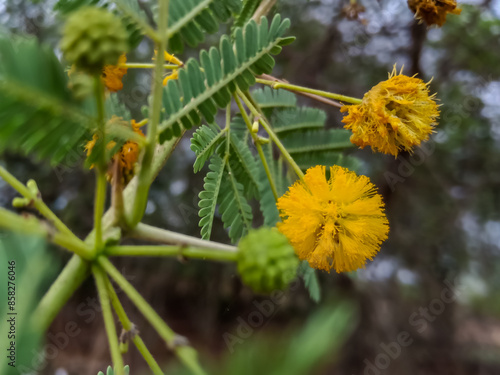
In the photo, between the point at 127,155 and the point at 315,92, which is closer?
the point at 127,155

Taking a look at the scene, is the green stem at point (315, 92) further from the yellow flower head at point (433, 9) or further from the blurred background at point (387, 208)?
the blurred background at point (387, 208)

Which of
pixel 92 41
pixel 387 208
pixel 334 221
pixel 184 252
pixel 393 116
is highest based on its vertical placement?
pixel 92 41

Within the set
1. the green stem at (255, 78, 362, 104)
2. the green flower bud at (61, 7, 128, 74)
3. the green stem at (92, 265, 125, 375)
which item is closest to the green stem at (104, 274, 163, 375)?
the green stem at (92, 265, 125, 375)

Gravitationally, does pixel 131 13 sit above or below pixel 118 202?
above

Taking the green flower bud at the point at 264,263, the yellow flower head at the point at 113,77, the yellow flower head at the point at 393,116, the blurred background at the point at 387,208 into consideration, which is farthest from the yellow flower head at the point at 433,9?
the blurred background at the point at 387,208

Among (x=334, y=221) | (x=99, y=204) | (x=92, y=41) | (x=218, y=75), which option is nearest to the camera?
(x=92, y=41)

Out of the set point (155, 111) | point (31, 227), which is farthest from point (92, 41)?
point (31, 227)

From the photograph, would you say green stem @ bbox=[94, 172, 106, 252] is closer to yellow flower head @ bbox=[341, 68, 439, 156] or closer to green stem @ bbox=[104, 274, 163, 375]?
green stem @ bbox=[104, 274, 163, 375]

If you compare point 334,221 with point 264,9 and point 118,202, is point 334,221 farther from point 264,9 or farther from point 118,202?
point 264,9

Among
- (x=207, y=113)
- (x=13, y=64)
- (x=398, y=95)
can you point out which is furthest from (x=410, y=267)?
(x=13, y=64)
